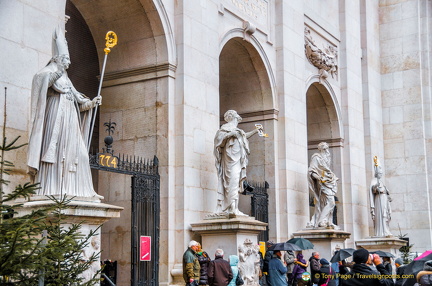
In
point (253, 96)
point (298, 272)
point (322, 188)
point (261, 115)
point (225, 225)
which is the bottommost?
point (298, 272)

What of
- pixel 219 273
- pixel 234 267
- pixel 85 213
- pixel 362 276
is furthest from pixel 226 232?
pixel 362 276

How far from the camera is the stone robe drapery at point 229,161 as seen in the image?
13.7 m

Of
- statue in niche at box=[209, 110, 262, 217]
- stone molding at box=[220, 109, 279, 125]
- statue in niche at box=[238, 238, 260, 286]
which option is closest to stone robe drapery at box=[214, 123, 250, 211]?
statue in niche at box=[209, 110, 262, 217]

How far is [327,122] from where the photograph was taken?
2248cm

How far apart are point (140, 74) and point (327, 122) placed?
9861mm

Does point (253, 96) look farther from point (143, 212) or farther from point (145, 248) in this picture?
point (145, 248)

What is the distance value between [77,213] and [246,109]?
34.6ft

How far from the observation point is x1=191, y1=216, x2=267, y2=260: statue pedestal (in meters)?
Answer: 13.1

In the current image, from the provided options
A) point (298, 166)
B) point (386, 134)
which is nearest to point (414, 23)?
point (386, 134)

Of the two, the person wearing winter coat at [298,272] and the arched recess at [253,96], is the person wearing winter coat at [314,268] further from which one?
the arched recess at [253,96]

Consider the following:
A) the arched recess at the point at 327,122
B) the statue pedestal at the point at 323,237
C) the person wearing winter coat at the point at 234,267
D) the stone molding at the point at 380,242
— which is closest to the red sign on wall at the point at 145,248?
the person wearing winter coat at the point at 234,267

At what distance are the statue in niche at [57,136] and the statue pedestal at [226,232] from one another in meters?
4.10

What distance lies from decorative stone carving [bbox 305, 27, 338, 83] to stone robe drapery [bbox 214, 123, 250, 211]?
7.67 metres

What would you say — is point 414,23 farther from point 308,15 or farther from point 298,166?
point 298,166
